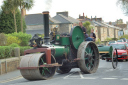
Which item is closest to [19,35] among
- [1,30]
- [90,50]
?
[90,50]

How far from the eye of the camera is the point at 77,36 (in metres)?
13.7

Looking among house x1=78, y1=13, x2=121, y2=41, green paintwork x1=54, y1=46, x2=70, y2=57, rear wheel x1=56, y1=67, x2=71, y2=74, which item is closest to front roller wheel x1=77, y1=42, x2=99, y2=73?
green paintwork x1=54, y1=46, x2=70, y2=57

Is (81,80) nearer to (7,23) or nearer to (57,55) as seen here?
(57,55)

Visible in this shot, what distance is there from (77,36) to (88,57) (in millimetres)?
1124

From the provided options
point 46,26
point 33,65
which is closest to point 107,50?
point 46,26

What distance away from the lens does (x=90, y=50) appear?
1438cm

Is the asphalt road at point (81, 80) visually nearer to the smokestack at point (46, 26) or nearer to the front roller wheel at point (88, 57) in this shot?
the front roller wheel at point (88, 57)

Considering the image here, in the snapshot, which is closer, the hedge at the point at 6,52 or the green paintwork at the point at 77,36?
the green paintwork at the point at 77,36

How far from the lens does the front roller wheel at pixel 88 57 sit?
42.9 ft

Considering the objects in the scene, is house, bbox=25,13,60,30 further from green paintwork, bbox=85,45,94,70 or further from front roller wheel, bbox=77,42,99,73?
green paintwork, bbox=85,45,94,70

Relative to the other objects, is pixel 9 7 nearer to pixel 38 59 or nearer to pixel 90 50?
pixel 90 50

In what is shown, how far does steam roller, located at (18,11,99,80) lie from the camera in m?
10.8

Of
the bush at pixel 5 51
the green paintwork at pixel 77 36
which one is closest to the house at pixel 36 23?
the bush at pixel 5 51

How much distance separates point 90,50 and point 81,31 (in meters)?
1.08
